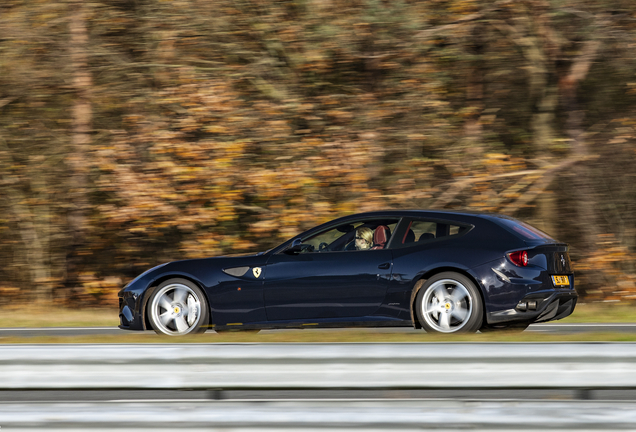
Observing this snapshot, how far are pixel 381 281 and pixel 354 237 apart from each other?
603 mm

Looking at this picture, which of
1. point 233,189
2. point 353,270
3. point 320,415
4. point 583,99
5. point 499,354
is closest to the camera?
point 320,415

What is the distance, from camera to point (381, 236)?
8086 millimetres

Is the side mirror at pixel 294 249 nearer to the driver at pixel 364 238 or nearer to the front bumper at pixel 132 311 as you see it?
the driver at pixel 364 238

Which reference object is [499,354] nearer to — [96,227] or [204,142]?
[204,142]

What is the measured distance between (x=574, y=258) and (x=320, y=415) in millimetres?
11742

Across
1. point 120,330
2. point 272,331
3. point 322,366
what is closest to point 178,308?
point 272,331

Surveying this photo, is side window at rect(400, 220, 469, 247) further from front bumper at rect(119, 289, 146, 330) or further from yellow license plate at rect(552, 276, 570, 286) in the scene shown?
front bumper at rect(119, 289, 146, 330)

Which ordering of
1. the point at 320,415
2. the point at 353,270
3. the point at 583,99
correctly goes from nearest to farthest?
1. the point at 320,415
2. the point at 353,270
3. the point at 583,99

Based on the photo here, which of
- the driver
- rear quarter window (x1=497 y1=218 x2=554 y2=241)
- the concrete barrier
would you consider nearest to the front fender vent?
the driver

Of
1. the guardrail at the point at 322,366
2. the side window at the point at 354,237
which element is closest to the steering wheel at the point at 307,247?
the side window at the point at 354,237

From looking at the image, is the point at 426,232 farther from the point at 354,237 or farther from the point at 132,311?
the point at 132,311

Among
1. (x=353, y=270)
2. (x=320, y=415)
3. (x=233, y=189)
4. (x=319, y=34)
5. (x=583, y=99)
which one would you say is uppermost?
(x=319, y=34)

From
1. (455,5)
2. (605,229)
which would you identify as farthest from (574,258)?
(455,5)

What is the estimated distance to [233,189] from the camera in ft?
49.3
